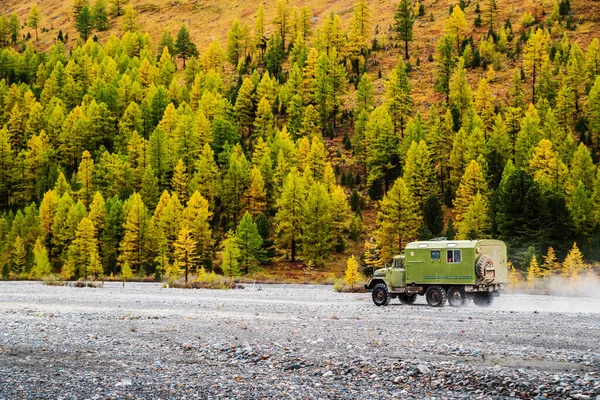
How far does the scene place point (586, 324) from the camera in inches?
733

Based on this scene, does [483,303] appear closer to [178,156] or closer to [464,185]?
[464,185]

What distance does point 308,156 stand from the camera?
8019cm

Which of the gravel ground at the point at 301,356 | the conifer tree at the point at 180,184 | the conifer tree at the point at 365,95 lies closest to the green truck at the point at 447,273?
the gravel ground at the point at 301,356

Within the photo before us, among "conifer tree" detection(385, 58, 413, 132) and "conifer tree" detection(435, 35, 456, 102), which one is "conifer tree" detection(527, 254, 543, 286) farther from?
"conifer tree" detection(435, 35, 456, 102)

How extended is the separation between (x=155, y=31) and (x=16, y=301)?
531 feet

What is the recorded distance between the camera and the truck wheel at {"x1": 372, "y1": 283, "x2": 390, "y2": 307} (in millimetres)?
28875

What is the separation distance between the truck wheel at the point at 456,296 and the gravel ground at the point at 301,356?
5104 millimetres

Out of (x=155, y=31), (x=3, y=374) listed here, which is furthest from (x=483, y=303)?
(x=155, y=31)

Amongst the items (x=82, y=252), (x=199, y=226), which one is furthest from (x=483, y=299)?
(x=82, y=252)

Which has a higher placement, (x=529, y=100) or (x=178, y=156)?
(x=529, y=100)

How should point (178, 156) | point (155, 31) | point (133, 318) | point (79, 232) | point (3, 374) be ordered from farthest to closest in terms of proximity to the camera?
point (155, 31) → point (178, 156) → point (79, 232) → point (133, 318) → point (3, 374)

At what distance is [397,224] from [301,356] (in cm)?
5258

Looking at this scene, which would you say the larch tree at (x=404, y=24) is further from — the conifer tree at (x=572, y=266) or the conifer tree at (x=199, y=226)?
the conifer tree at (x=572, y=266)

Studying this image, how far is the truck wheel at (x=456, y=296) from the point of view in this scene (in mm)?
27797
